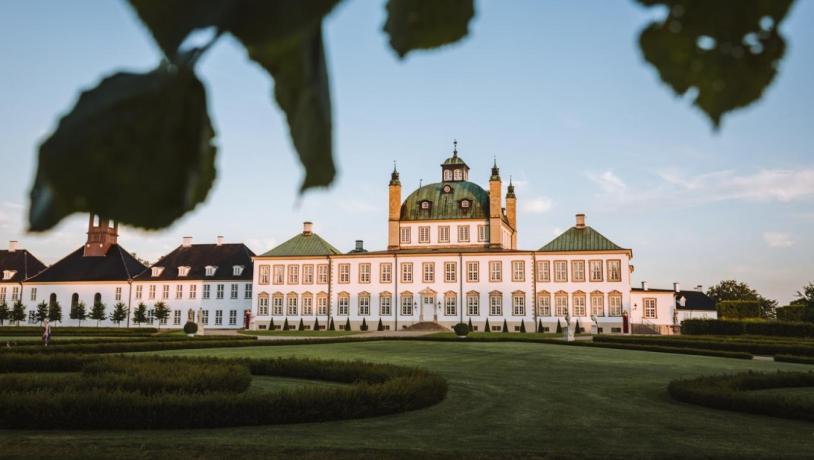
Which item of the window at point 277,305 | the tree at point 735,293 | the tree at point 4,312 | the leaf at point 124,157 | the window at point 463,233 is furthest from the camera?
the tree at point 735,293

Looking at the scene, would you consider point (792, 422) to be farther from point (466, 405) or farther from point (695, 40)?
point (695, 40)

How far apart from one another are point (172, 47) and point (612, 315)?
4810 centimetres

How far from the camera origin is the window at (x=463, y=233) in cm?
5329

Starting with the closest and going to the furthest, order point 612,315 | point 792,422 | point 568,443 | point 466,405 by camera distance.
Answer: point 568,443, point 792,422, point 466,405, point 612,315

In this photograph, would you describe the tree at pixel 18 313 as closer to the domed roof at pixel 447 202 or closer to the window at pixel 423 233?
the domed roof at pixel 447 202

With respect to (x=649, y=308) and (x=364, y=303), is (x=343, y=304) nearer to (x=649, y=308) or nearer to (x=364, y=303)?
(x=364, y=303)

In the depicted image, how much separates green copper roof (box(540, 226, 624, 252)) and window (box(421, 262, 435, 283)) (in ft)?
28.4

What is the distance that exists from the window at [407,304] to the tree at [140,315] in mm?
22972

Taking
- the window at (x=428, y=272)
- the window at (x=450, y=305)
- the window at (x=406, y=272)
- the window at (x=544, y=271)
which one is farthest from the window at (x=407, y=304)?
the window at (x=544, y=271)

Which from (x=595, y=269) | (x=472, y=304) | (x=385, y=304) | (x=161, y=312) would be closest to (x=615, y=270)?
(x=595, y=269)

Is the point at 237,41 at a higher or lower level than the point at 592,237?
lower

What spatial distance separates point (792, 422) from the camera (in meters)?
11.2

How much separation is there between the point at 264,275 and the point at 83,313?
17.1 meters

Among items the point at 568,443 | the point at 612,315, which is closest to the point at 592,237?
the point at 612,315
